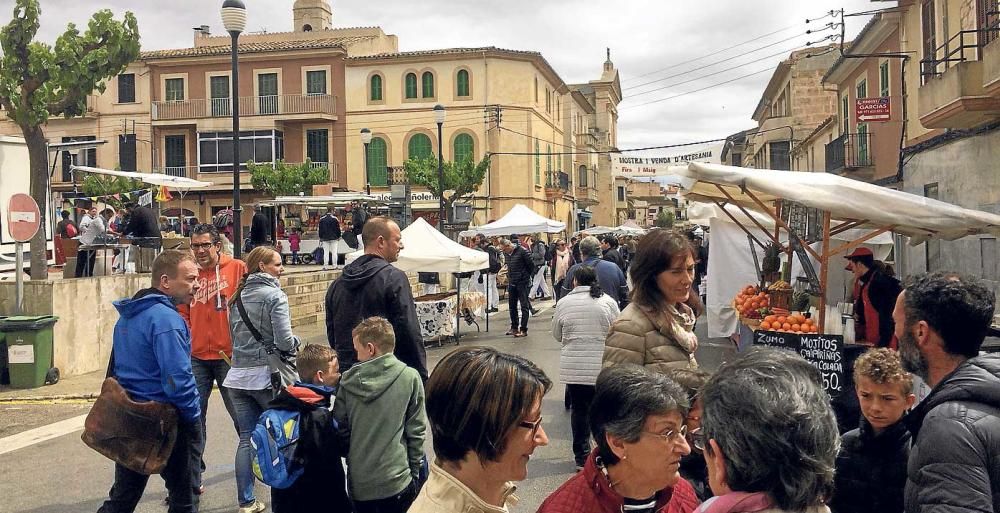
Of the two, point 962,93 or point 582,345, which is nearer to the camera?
point 582,345

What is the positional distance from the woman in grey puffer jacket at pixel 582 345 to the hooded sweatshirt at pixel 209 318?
242 cm

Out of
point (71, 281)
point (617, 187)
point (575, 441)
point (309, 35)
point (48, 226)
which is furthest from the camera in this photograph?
point (617, 187)

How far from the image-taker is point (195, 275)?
15.7 ft

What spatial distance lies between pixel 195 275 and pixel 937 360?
376 cm

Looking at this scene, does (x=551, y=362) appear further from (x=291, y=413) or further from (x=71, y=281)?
(x=291, y=413)

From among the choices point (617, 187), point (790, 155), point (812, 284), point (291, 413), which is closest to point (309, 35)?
point (790, 155)

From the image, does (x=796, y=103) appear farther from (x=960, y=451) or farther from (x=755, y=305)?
(x=960, y=451)

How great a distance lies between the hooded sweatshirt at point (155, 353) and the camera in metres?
4.48

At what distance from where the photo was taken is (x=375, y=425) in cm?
378

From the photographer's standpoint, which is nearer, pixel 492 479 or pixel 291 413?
pixel 492 479

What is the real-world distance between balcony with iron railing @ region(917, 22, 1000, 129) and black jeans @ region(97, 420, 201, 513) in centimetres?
1151

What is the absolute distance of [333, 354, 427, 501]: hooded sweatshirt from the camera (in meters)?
3.77

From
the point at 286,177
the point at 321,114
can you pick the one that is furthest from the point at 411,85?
the point at 286,177

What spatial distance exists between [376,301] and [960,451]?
11.0 feet
